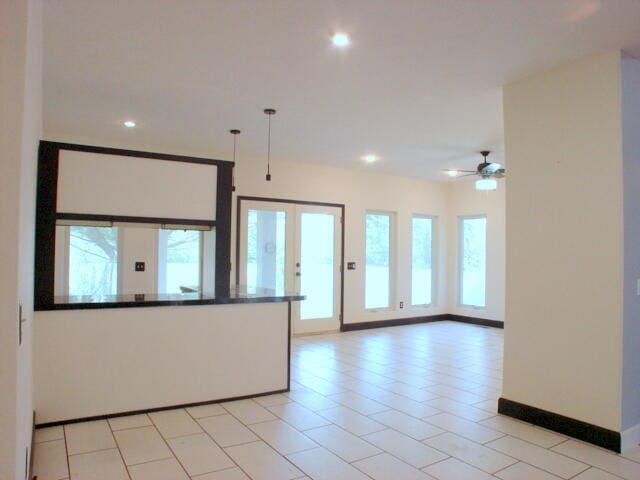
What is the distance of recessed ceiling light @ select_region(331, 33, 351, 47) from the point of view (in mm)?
2834

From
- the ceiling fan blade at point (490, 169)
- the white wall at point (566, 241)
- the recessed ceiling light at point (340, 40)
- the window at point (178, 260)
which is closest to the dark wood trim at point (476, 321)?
the ceiling fan blade at point (490, 169)

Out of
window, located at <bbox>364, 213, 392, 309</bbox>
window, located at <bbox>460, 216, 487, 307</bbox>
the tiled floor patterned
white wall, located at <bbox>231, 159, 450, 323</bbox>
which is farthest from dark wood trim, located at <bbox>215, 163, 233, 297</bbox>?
window, located at <bbox>460, 216, 487, 307</bbox>

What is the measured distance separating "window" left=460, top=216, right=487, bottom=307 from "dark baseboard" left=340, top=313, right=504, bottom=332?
29 cm

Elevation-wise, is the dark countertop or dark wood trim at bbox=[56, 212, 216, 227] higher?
dark wood trim at bbox=[56, 212, 216, 227]

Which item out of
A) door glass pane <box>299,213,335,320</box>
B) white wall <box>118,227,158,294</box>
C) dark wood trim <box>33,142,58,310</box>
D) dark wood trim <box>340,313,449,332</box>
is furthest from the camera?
dark wood trim <box>340,313,449,332</box>

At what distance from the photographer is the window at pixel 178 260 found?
5.83 meters

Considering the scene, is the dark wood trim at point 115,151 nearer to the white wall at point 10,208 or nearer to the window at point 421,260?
the white wall at point 10,208

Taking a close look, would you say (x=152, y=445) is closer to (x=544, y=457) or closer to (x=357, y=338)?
(x=544, y=457)

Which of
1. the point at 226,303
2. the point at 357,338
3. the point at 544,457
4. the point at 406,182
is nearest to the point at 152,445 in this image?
the point at 226,303

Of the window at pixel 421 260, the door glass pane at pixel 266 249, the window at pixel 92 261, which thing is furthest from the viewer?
the window at pixel 421 260

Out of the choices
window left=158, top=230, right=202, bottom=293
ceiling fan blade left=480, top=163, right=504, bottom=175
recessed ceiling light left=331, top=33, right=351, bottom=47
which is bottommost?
window left=158, top=230, right=202, bottom=293

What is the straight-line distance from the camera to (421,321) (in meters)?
8.23

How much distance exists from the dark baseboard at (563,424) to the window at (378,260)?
4.14 m

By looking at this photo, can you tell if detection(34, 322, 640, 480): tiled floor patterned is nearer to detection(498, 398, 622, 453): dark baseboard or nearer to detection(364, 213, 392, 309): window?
detection(498, 398, 622, 453): dark baseboard
